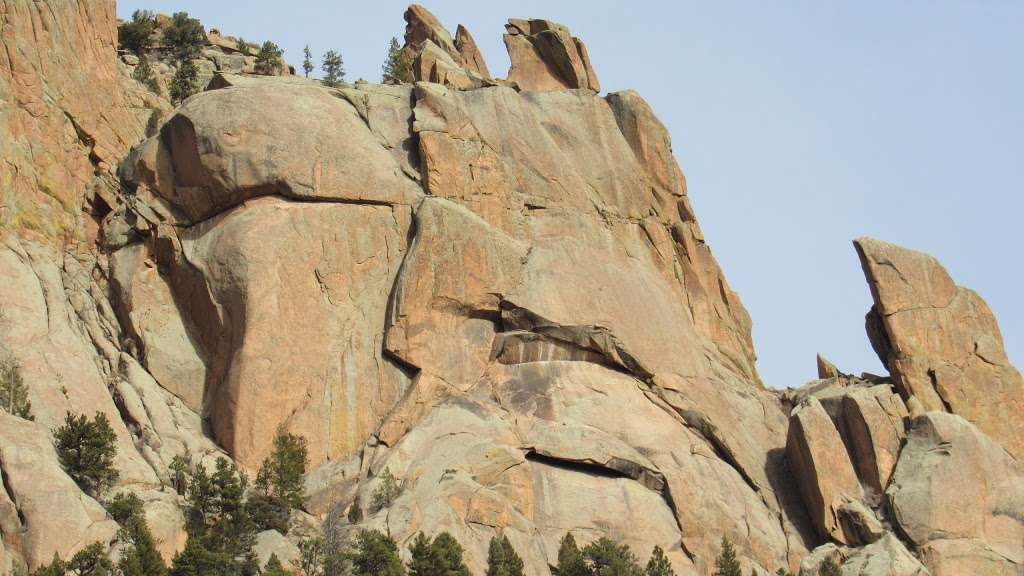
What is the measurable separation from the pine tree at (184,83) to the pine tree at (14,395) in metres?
28.5

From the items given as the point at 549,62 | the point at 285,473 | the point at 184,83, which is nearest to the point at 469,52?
the point at 549,62

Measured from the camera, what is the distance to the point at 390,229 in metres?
68.1

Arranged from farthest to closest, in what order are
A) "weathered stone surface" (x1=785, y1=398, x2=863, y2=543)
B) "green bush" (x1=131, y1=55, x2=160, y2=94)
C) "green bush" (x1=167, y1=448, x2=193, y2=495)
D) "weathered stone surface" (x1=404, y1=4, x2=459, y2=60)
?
"weathered stone surface" (x1=404, y1=4, x2=459, y2=60)
"green bush" (x1=131, y1=55, x2=160, y2=94)
"weathered stone surface" (x1=785, y1=398, x2=863, y2=543)
"green bush" (x1=167, y1=448, x2=193, y2=495)

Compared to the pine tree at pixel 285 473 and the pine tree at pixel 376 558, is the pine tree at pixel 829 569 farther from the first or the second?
the pine tree at pixel 285 473

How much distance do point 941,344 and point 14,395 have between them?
Result: 1467 inches

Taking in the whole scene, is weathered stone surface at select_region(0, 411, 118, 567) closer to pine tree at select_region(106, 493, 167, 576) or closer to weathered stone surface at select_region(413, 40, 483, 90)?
pine tree at select_region(106, 493, 167, 576)

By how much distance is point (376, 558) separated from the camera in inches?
2196

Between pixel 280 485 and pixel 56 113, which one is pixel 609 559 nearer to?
pixel 280 485

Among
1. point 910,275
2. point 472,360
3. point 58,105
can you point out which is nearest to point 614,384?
point 472,360

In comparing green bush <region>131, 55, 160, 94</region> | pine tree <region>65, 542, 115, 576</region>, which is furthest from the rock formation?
green bush <region>131, 55, 160, 94</region>

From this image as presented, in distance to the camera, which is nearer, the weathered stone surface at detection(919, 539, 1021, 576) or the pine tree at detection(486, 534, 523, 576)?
the pine tree at detection(486, 534, 523, 576)

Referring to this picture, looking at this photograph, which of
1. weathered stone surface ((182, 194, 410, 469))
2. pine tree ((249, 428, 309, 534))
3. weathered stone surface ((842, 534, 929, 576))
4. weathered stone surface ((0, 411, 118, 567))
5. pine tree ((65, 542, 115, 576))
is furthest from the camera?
weathered stone surface ((182, 194, 410, 469))

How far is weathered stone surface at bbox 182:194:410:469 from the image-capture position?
6347 cm

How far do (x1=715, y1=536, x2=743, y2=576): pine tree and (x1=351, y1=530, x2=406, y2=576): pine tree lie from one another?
38.1 feet
